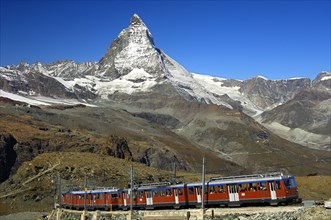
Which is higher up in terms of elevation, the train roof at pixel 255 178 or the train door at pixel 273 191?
the train roof at pixel 255 178

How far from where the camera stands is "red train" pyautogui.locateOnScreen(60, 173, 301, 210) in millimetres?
46612

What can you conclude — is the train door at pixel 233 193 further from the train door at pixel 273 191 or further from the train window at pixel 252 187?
the train door at pixel 273 191

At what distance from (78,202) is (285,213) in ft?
132

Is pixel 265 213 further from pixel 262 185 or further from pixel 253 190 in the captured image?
pixel 253 190

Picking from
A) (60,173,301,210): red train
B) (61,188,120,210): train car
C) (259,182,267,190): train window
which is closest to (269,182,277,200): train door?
(60,173,301,210): red train

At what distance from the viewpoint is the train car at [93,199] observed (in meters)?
64.9

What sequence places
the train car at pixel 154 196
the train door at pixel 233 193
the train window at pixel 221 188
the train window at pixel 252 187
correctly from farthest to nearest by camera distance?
the train car at pixel 154 196, the train window at pixel 221 188, the train door at pixel 233 193, the train window at pixel 252 187

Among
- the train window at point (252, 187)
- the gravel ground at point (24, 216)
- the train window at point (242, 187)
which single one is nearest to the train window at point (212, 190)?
the train window at point (242, 187)

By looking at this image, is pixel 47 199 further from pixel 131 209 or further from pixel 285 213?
pixel 285 213

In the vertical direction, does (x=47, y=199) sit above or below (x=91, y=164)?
below

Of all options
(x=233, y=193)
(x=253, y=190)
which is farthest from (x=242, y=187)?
(x=253, y=190)

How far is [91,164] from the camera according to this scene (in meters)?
101

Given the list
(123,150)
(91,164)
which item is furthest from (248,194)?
(123,150)

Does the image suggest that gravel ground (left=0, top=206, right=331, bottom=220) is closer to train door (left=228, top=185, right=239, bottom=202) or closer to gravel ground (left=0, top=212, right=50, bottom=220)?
train door (left=228, top=185, right=239, bottom=202)
